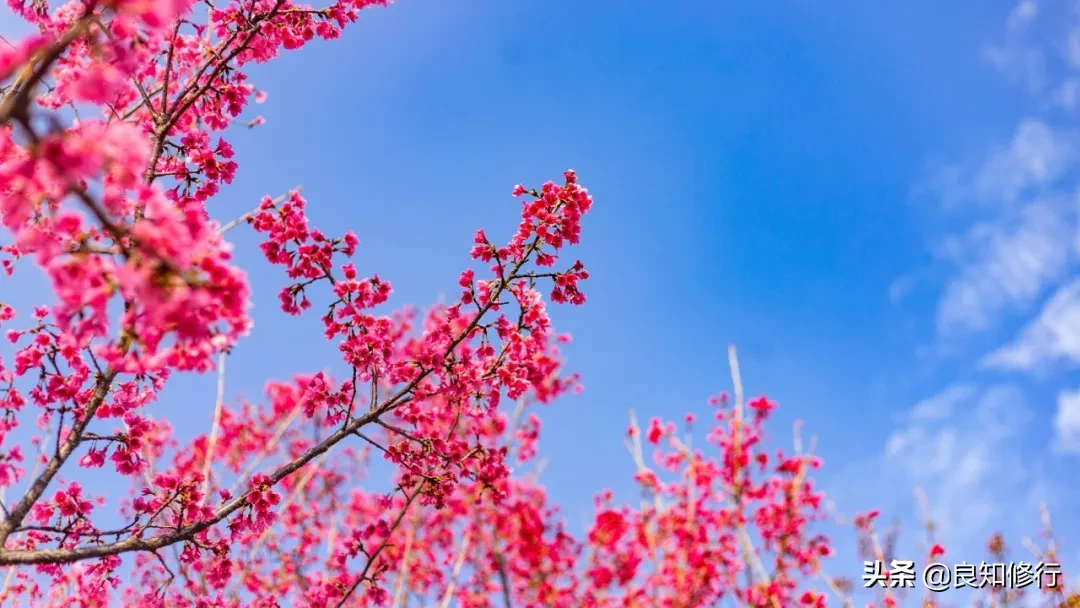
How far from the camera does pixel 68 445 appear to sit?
3545 millimetres

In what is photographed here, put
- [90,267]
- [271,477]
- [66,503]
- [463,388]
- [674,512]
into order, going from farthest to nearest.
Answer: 1. [674,512]
2. [463,388]
3. [66,503]
4. [271,477]
5. [90,267]

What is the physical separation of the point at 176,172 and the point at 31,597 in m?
6.71

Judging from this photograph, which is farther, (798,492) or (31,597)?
(798,492)

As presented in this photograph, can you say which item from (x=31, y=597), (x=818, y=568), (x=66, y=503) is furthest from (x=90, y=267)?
(x=31, y=597)

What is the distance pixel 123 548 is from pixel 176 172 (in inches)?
89.9

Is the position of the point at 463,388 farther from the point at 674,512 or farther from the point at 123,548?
the point at 674,512

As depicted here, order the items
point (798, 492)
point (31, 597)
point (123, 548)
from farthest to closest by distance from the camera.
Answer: point (798, 492)
point (31, 597)
point (123, 548)

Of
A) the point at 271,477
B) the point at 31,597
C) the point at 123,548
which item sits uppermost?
the point at 31,597

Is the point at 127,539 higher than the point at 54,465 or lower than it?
lower

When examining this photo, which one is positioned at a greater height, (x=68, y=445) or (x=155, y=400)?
(x=155, y=400)

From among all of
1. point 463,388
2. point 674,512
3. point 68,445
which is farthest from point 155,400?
point 674,512

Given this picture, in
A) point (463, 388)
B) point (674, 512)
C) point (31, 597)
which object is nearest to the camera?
point (463, 388)

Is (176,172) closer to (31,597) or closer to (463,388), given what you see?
(463,388)

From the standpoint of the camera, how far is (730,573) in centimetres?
1071
